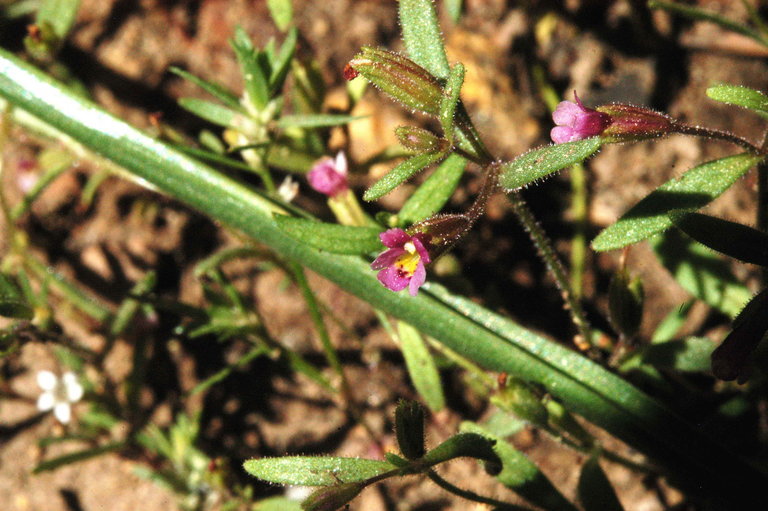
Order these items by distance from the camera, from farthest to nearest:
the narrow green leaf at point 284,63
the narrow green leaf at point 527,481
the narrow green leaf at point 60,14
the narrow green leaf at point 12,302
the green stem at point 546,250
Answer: the narrow green leaf at point 60,14
the narrow green leaf at point 284,63
the narrow green leaf at point 12,302
the narrow green leaf at point 527,481
the green stem at point 546,250

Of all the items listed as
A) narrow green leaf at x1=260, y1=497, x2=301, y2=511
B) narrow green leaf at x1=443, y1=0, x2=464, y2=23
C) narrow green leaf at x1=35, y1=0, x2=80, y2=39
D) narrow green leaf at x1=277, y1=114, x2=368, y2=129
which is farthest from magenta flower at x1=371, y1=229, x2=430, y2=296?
narrow green leaf at x1=35, y1=0, x2=80, y2=39

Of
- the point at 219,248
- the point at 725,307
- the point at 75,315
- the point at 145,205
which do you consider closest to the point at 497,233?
the point at 725,307

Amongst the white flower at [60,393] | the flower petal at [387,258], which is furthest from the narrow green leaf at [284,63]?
the white flower at [60,393]

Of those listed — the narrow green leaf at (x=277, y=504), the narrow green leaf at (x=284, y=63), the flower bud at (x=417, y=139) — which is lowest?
the narrow green leaf at (x=277, y=504)

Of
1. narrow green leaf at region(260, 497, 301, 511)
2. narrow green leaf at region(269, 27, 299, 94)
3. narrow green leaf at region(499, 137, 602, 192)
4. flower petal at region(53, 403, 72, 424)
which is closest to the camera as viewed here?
narrow green leaf at region(499, 137, 602, 192)

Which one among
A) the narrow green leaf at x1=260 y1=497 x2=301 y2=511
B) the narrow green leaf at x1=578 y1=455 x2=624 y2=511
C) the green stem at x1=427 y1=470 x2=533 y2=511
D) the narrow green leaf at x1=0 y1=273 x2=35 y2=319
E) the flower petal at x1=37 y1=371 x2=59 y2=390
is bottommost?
the narrow green leaf at x1=260 y1=497 x2=301 y2=511

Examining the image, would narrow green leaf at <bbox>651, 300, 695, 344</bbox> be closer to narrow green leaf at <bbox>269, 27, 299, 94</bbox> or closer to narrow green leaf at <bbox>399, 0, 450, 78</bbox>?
narrow green leaf at <bbox>399, 0, 450, 78</bbox>

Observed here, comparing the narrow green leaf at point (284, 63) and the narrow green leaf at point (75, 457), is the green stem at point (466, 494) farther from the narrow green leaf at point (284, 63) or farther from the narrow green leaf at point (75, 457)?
the narrow green leaf at point (75, 457)
